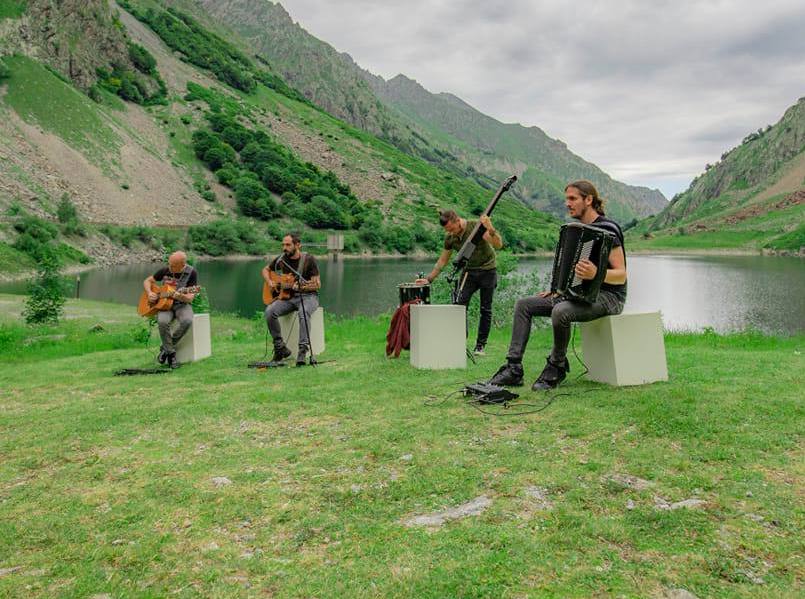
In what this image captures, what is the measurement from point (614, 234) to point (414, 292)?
430 centimetres

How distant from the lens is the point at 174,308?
10.5 metres

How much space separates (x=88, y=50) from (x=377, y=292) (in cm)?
9862

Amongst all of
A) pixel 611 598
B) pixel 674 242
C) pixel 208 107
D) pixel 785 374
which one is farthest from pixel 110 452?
pixel 674 242

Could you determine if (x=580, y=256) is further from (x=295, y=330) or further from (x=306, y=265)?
(x=295, y=330)

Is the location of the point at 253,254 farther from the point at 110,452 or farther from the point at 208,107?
the point at 110,452

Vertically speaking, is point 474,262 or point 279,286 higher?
point 474,262

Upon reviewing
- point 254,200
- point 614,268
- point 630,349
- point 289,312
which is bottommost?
point 630,349

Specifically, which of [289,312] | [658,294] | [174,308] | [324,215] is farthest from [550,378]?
[324,215]

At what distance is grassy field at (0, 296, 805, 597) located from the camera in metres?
2.91

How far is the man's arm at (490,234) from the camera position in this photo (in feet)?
27.4

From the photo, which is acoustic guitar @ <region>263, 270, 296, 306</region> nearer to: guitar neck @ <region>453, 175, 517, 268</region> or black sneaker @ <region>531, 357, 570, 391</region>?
guitar neck @ <region>453, 175, 517, 268</region>

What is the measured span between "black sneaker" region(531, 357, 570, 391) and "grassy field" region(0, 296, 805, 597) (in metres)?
0.25

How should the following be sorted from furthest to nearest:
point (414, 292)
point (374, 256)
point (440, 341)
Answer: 1. point (374, 256)
2. point (414, 292)
3. point (440, 341)

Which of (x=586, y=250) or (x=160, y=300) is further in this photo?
(x=160, y=300)
